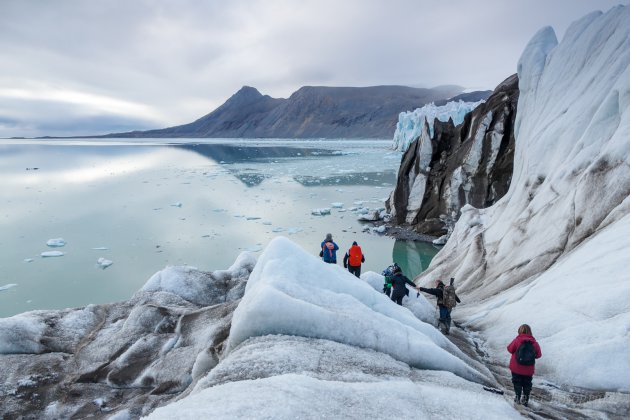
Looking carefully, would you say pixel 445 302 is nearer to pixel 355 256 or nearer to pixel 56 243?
pixel 355 256

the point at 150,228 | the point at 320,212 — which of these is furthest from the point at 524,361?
the point at 320,212

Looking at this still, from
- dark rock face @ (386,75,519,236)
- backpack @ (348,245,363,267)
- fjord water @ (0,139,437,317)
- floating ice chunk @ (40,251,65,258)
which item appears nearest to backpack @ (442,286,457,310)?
backpack @ (348,245,363,267)

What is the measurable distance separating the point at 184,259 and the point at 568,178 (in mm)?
17660

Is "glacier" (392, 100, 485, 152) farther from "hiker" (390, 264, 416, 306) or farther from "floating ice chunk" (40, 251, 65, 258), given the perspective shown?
"hiker" (390, 264, 416, 306)

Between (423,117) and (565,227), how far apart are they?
66787 millimetres

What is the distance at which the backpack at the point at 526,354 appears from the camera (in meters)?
5.34

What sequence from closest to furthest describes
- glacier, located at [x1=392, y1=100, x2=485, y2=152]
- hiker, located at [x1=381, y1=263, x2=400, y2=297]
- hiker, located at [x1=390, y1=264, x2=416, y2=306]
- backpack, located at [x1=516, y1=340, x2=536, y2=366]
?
backpack, located at [x1=516, y1=340, x2=536, y2=366]
hiker, located at [x1=390, y1=264, x2=416, y2=306]
hiker, located at [x1=381, y1=263, x2=400, y2=297]
glacier, located at [x1=392, y1=100, x2=485, y2=152]

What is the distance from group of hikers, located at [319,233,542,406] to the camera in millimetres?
5363

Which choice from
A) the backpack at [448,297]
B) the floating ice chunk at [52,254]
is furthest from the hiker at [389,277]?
the floating ice chunk at [52,254]

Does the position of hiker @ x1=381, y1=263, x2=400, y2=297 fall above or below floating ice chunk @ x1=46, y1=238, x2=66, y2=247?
above

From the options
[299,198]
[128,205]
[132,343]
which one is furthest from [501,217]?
[128,205]

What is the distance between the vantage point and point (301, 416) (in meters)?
3.65

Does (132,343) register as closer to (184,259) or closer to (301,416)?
(301,416)

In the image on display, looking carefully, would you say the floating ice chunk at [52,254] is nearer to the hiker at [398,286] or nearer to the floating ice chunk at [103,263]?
the floating ice chunk at [103,263]
